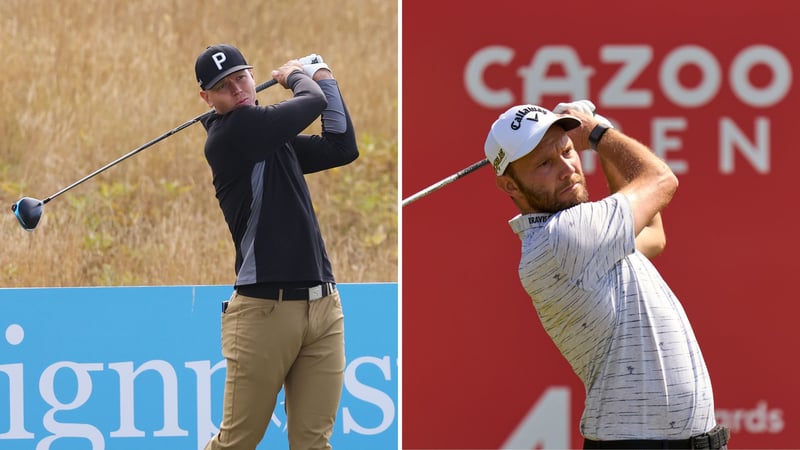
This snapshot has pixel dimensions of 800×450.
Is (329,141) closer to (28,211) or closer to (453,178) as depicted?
(453,178)

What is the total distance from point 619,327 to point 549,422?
198cm

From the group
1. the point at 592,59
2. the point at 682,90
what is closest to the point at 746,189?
the point at 682,90

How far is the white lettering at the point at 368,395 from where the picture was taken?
3.80m

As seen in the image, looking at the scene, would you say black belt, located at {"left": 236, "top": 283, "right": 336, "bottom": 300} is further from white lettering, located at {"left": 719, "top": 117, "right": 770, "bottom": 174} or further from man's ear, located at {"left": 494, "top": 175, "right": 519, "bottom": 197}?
white lettering, located at {"left": 719, "top": 117, "right": 770, "bottom": 174}

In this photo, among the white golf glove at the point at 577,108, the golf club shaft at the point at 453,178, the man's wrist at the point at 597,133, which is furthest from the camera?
the golf club shaft at the point at 453,178

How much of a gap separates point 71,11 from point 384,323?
1.81m

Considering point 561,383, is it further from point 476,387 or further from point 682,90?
point 682,90

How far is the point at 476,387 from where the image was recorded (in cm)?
409

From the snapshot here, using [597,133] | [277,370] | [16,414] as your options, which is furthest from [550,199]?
[16,414]

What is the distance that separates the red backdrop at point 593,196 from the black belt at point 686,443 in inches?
72.5

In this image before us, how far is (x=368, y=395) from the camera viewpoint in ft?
12.5

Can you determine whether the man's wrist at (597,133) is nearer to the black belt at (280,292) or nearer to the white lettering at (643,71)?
the black belt at (280,292)

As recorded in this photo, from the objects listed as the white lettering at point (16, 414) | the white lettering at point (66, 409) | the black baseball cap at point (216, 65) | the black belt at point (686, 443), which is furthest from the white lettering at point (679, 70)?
the white lettering at point (16, 414)

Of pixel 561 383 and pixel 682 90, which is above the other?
pixel 682 90
